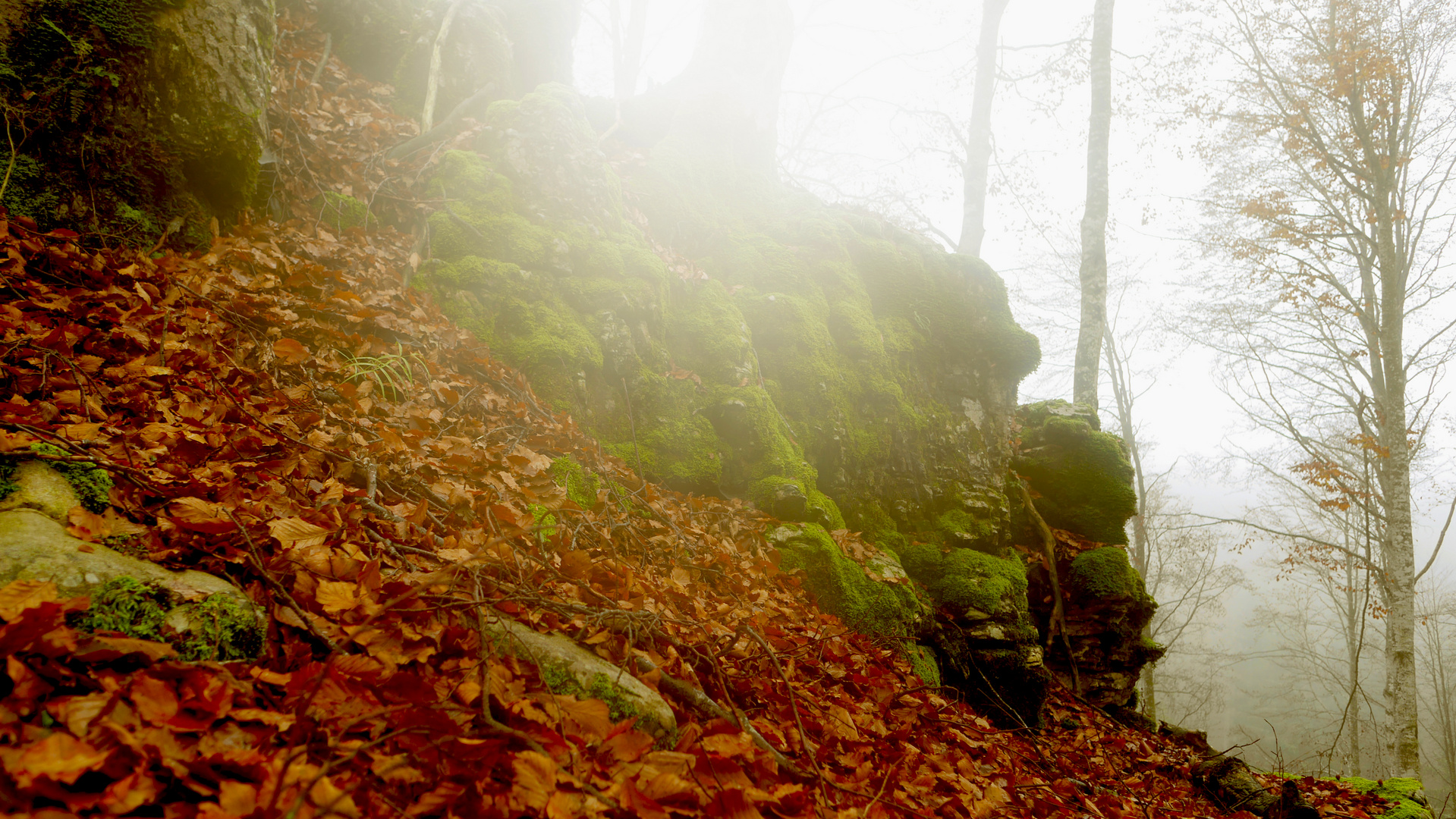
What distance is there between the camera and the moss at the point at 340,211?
4.48 meters

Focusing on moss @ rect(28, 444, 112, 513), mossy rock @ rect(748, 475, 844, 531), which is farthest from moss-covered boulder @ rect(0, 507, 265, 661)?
mossy rock @ rect(748, 475, 844, 531)

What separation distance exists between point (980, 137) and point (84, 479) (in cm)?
1296

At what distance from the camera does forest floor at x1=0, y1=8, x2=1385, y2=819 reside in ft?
3.62

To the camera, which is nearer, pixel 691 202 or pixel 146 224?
pixel 146 224

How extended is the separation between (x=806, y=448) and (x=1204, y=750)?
6.25 meters

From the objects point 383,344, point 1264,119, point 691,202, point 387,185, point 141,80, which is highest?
point 1264,119

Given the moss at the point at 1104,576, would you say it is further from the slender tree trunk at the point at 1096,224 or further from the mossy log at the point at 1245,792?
the slender tree trunk at the point at 1096,224

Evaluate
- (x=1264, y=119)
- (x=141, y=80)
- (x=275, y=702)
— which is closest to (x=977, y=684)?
(x=275, y=702)

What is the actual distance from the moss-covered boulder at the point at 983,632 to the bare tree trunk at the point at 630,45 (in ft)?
48.0

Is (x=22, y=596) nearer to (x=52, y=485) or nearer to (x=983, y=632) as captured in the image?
(x=52, y=485)

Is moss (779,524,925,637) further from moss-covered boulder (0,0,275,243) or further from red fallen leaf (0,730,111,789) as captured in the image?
moss-covered boulder (0,0,275,243)

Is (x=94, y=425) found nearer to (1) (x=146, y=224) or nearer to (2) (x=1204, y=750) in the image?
(1) (x=146, y=224)

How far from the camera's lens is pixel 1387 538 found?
8.31 meters

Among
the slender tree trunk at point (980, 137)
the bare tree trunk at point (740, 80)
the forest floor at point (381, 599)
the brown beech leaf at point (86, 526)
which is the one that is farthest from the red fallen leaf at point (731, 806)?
the slender tree trunk at point (980, 137)
